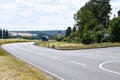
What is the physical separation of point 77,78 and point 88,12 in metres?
101

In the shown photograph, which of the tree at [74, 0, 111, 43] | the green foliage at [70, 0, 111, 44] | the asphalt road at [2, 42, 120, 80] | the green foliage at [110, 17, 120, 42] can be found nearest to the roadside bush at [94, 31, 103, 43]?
the green foliage at [110, 17, 120, 42]

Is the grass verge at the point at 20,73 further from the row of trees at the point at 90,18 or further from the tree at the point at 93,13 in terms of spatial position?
the tree at the point at 93,13

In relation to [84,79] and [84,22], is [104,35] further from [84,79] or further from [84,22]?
[84,79]

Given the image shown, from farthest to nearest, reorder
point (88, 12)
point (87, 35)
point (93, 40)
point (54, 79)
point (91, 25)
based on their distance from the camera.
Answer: point (88, 12)
point (91, 25)
point (87, 35)
point (93, 40)
point (54, 79)

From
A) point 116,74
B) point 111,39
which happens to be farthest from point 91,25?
point 116,74

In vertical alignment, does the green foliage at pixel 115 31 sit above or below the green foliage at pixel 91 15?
below

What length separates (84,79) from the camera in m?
16.4

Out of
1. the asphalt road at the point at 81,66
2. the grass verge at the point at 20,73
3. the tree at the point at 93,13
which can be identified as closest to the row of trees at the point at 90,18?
the tree at the point at 93,13

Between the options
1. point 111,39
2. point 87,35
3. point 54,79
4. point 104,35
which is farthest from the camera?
point 87,35

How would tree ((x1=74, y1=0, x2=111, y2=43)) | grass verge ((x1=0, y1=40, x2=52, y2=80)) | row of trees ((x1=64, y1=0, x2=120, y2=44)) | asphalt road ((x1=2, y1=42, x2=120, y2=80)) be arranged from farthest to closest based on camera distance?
tree ((x1=74, y1=0, x2=111, y2=43))
row of trees ((x1=64, y1=0, x2=120, y2=44))
asphalt road ((x1=2, y1=42, x2=120, y2=80))
grass verge ((x1=0, y1=40, x2=52, y2=80))

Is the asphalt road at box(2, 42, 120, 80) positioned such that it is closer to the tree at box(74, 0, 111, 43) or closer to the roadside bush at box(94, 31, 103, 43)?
the roadside bush at box(94, 31, 103, 43)

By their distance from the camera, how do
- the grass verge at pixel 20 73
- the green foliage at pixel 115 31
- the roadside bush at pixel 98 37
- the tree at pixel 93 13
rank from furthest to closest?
the tree at pixel 93 13, the roadside bush at pixel 98 37, the green foliage at pixel 115 31, the grass verge at pixel 20 73

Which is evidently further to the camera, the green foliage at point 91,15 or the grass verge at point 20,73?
the green foliage at point 91,15

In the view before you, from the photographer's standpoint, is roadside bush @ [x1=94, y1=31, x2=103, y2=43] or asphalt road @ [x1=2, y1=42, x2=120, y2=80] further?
roadside bush @ [x1=94, y1=31, x2=103, y2=43]
